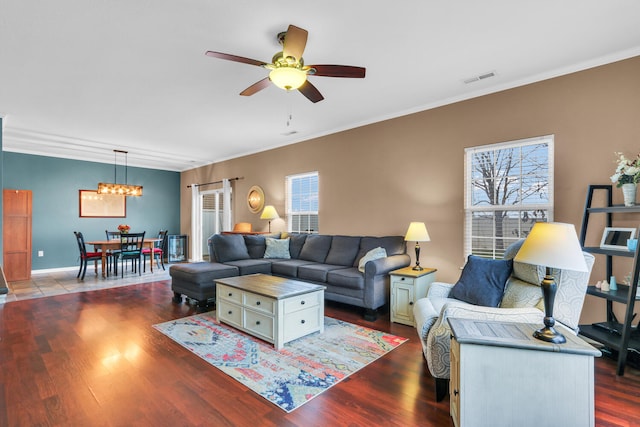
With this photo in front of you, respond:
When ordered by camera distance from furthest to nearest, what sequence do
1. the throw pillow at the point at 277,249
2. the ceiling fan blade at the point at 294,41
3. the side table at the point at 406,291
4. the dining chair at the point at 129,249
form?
1. the dining chair at the point at 129,249
2. the throw pillow at the point at 277,249
3. the side table at the point at 406,291
4. the ceiling fan blade at the point at 294,41

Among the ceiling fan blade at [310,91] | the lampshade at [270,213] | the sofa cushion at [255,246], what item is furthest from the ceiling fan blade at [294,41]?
the lampshade at [270,213]

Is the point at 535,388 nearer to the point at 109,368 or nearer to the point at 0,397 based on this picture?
the point at 109,368

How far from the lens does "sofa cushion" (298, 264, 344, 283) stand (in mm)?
4266

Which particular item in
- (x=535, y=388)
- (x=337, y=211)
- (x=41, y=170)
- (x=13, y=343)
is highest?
(x=41, y=170)

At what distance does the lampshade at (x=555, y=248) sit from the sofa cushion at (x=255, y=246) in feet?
14.4

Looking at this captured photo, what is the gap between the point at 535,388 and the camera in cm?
155

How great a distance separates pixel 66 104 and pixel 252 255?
3.34 metres

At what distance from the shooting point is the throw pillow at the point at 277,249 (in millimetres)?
5461

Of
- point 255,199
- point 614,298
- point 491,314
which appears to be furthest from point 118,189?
point 614,298

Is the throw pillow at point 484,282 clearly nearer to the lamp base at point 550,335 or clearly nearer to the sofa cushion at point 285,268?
the lamp base at point 550,335

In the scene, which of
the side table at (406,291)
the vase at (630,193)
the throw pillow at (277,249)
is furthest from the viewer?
the throw pillow at (277,249)

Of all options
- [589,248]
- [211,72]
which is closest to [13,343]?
[211,72]

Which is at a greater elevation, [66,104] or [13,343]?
[66,104]

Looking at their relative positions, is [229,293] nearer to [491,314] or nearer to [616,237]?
[491,314]
